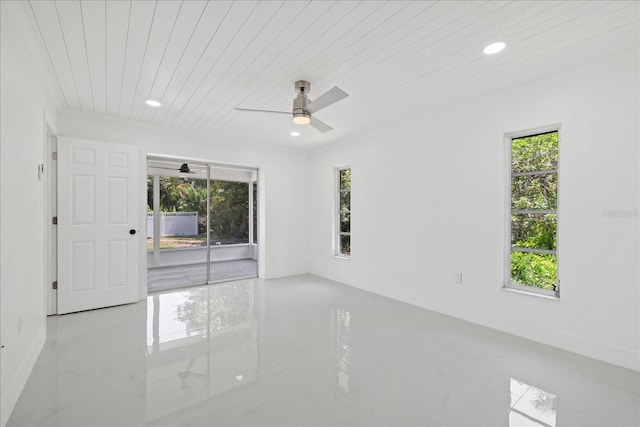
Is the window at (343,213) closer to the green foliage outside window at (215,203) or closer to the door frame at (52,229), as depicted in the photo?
the green foliage outside window at (215,203)

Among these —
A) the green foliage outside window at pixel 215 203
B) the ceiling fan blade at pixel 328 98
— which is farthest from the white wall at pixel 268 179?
the ceiling fan blade at pixel 328 98

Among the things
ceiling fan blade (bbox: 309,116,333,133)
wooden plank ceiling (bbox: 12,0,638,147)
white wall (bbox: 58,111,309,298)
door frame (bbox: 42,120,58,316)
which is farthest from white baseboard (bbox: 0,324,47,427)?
ceiling fan blade (bbox: 309,116,333,133)

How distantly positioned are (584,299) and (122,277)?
5195 mm

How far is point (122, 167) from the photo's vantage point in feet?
13.5

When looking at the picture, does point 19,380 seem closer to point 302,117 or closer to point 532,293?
point 302,117

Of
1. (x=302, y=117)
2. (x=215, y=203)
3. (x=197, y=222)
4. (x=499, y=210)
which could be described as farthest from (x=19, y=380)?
(x=197, y=222)

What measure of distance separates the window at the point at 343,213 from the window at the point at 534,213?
104 inches

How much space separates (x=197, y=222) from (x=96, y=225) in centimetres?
356

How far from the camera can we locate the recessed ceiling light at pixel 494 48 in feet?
7.69

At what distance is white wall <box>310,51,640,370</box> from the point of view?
99.7 inches

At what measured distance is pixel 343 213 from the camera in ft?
18.3

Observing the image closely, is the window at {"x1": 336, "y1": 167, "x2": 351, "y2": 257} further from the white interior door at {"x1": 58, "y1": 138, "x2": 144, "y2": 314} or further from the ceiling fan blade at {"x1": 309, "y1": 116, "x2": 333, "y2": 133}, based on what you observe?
the white interior door at {"x1": 58, "y1": 138, "x2": 144, "y2": 314}

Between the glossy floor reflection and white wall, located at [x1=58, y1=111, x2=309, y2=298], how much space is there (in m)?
1.84

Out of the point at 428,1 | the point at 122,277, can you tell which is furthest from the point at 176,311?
the point at 428,1
